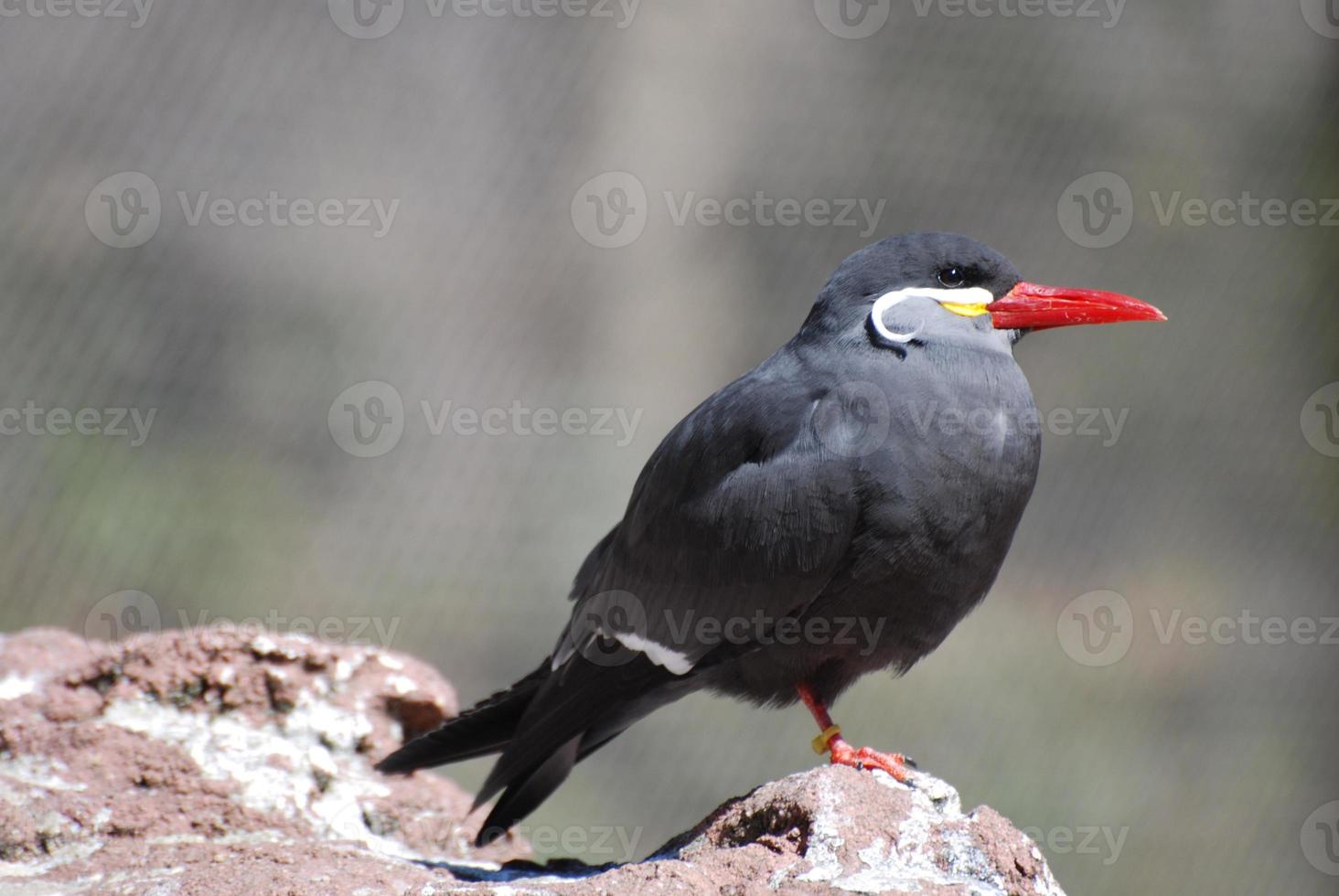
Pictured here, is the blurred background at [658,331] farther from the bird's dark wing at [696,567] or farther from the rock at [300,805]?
the bird's dark wing at [696,567]

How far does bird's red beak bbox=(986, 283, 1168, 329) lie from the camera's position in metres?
2.68

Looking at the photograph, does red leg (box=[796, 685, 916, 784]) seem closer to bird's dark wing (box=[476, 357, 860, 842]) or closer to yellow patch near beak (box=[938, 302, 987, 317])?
bird's dark wing (box=[476, 357, 860, 842])

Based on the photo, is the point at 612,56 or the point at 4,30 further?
the point at 612,56

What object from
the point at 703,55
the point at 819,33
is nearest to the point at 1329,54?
the point at 819,33

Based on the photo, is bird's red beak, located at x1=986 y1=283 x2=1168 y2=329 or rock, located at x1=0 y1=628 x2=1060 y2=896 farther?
bird's red beak, located at x1=986 y1=283 x2=1168 y2=329

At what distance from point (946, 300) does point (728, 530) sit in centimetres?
65

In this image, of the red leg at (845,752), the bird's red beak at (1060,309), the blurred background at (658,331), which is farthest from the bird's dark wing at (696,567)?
the blurred background at (658,331)

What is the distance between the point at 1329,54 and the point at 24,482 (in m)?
5.14

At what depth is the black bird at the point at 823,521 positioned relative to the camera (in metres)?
2.48

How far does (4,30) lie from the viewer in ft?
14.2

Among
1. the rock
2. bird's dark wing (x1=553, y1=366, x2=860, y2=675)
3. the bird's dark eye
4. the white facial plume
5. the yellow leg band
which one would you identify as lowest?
the rock

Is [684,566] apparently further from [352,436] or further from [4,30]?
[4,30]

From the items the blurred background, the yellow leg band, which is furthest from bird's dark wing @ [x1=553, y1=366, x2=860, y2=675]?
the blurred background

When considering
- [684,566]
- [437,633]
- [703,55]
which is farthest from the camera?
[703,55]
